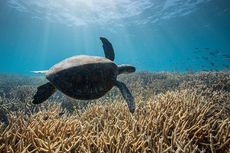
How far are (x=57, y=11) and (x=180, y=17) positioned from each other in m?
24.0

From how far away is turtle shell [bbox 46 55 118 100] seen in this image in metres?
4.21

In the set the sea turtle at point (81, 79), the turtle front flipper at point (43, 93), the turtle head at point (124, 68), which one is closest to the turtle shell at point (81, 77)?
the sea turtle at point (81, 79)

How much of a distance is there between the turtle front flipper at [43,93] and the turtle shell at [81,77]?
0.32m

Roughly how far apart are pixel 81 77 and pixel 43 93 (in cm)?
92

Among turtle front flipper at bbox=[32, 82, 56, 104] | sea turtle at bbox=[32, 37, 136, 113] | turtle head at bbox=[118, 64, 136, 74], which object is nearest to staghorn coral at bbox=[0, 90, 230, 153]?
turtle front flipper at bbox=[32, 82, 56, 104]

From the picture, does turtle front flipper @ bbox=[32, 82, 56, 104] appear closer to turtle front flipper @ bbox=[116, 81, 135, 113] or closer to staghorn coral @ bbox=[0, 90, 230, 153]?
staghorn coral @ bbox=[0, 90, 230, 153]

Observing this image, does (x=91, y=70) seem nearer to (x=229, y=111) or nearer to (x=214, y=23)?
(x=229, y=111)

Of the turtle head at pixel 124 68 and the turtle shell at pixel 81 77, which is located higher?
the turtle head at pixel 124 68

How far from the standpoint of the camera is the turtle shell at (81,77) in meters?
4.21

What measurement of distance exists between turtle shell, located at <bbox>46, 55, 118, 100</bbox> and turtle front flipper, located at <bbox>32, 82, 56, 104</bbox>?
32cm

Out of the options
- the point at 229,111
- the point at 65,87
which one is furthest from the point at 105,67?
the point at 229,111

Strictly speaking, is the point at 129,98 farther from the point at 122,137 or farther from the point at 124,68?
the point at 122,137

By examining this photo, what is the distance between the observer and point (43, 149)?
9.55 feet

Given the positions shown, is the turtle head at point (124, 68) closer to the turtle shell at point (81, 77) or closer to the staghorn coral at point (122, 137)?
the turtle shell at point (81, 77)
